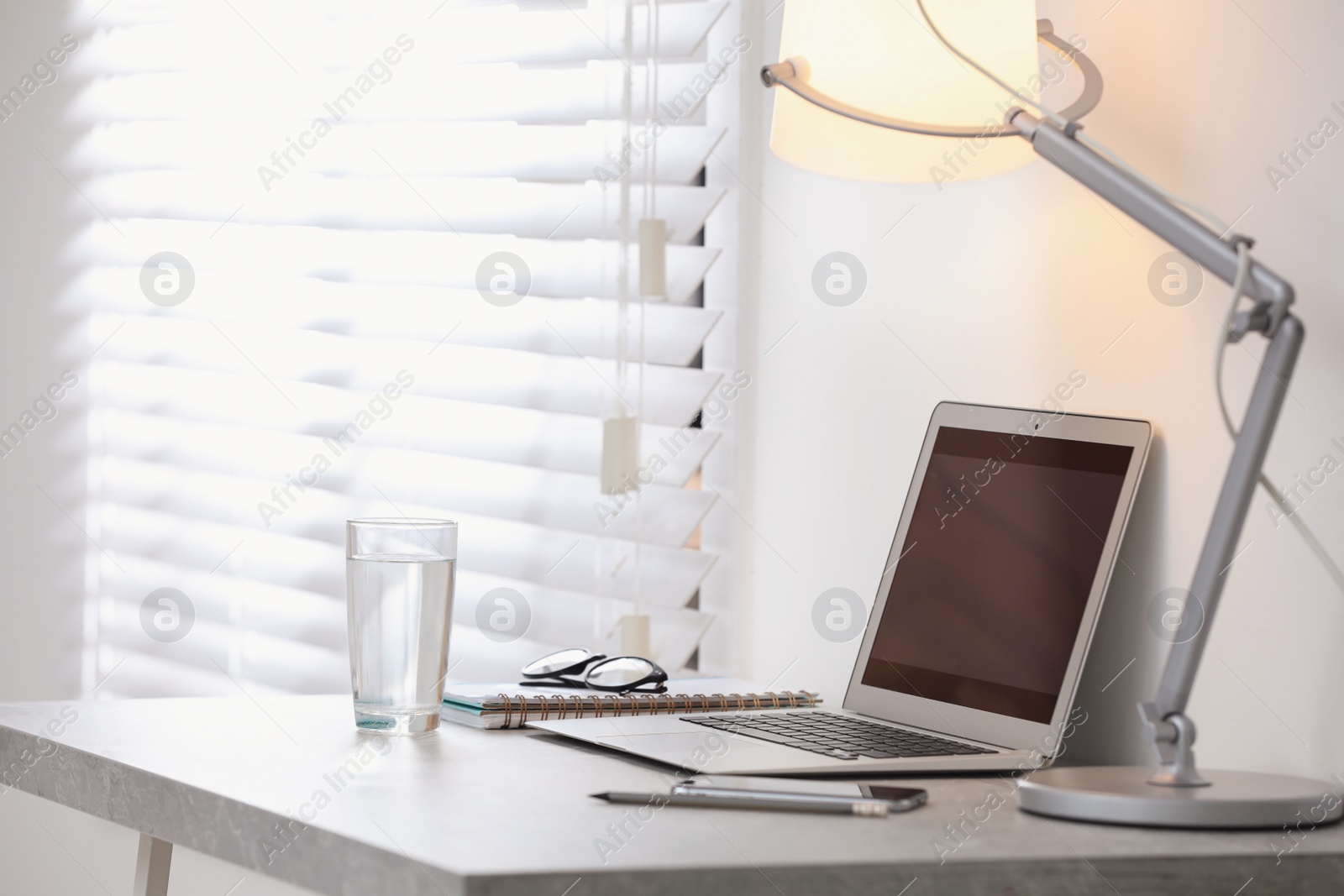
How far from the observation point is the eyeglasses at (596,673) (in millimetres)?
1111

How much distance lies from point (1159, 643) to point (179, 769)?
2.22 feet

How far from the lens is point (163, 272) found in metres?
1.90

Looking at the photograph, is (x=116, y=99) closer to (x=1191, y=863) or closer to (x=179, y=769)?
(x=179, y=769)

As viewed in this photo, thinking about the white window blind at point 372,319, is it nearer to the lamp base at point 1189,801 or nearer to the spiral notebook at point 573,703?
the spiral notebook at point 573,703

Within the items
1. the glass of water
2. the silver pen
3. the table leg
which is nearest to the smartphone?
the silver pen

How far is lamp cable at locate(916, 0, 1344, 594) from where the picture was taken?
28.7 inches

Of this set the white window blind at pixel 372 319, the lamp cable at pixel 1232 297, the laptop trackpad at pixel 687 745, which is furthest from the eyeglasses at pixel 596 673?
the lamp cable at pixel 1232 297

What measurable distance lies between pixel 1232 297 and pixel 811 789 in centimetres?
37

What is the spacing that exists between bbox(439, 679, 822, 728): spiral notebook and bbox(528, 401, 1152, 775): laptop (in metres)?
0.02

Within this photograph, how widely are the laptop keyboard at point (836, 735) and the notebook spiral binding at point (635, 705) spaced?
0.09 ft

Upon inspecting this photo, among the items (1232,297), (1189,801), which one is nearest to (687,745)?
(1189,801)

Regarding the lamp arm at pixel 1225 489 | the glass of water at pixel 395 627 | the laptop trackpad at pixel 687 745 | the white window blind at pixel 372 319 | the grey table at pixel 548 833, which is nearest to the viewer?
the grey table at pixel 548 833

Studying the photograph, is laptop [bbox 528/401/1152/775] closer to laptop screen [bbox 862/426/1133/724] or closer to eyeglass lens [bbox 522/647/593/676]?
laptop screen [bbox 862/426/1133/724]

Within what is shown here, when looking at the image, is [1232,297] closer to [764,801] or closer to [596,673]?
[764,801]
